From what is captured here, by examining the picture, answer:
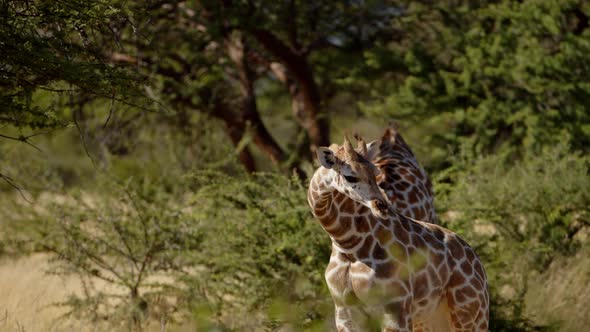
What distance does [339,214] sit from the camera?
533cm

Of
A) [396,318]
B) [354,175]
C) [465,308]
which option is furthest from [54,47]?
[465,308]

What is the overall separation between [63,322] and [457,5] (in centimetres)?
948

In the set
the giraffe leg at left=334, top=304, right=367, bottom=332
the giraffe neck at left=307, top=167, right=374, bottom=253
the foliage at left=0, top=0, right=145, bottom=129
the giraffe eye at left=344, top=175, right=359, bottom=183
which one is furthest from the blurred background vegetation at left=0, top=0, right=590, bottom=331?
the giraffe eye at left=344, top=175, right=359, bottom=183

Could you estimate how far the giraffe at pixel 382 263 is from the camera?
5059mm

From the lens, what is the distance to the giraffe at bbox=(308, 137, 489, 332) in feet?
16.6

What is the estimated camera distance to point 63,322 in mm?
8633

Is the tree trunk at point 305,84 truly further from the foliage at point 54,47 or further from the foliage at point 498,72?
the foliage at point 54,47

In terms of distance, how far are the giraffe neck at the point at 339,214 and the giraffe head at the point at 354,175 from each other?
0.15m

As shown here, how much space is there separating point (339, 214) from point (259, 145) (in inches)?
364

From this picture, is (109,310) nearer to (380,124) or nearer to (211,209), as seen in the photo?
(211,209)

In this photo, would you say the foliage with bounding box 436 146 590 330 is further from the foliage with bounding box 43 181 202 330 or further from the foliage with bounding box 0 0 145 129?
the foliage with bounding box 0 0 145 129

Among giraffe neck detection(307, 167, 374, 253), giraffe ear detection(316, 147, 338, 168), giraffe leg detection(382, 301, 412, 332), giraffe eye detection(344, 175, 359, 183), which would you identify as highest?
giraffe ear detection(316, 147, 338, 168)

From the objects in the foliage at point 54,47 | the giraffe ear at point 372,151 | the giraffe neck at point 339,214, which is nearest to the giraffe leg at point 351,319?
the giraffe neck at point 339,214

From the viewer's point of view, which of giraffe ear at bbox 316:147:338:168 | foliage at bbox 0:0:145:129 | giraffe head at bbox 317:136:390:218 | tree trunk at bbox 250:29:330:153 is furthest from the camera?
tree trunk at bbox 250:29:330:153
